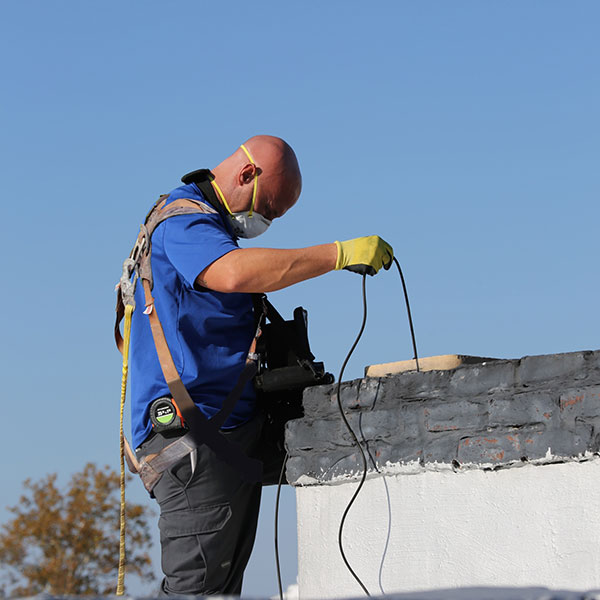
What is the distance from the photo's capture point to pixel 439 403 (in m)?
3.47

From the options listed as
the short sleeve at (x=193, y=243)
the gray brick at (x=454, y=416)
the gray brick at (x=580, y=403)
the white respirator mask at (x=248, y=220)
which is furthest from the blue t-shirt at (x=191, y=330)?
the gray brick at (x=580, y=403)

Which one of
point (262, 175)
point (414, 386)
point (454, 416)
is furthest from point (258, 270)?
point (454, 416)

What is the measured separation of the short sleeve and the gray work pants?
0.73m

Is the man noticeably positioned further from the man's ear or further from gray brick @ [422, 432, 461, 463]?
gray brick @ [422, 432, 461, 463]

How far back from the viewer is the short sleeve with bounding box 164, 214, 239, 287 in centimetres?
348

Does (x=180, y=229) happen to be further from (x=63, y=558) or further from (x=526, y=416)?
(x=63, y=558)

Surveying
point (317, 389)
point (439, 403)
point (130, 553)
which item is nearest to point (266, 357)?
point (317, 389)

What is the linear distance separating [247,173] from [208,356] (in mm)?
862

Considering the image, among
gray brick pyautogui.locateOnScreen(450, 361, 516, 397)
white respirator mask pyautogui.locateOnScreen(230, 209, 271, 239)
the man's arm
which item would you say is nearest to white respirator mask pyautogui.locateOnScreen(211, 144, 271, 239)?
white respirator mask pyautogui.locateOnScreen(230, 209, 271, 239)

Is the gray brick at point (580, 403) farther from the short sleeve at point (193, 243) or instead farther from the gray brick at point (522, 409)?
the short sleeve at point (193, 243)

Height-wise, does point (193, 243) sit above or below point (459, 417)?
above

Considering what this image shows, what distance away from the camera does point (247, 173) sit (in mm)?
3949

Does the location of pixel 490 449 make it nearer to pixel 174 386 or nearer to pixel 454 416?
pixel 454 416

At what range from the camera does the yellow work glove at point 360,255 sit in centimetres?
356
